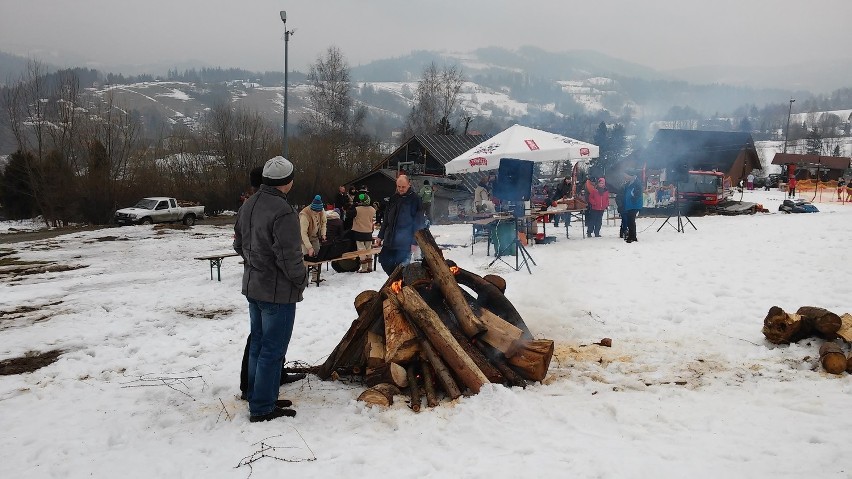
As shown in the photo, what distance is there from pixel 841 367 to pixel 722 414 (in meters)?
1.63

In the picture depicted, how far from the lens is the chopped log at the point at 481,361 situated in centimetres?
454

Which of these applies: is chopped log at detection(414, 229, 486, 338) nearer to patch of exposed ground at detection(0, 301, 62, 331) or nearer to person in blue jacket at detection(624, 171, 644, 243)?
patch of exposed ground at detection(0, 301, 62, 331)

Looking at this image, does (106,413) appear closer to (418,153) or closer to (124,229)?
(124,229)

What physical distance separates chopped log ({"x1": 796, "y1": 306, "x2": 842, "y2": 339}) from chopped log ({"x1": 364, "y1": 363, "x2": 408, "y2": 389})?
4153 mm

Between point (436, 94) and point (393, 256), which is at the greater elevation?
point (436, 94)

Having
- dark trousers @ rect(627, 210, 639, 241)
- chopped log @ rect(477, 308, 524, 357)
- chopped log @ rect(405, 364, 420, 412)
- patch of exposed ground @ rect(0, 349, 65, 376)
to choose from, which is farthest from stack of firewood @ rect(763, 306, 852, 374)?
patch of exposed ground @ rect(0, 349, 65, 376)

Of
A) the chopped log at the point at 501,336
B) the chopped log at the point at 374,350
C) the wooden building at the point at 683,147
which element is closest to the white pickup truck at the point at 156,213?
the wooden building at the point at 683,147

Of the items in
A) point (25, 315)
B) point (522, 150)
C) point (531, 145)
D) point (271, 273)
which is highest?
point (531, 145)

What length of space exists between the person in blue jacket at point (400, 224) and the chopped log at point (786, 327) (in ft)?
13.9

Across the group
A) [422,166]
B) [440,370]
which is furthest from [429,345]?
[422,166]

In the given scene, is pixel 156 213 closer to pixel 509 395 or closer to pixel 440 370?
pixel 440 370

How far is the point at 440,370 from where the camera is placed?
4.46 meters

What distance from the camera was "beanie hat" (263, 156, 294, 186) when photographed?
405 cm

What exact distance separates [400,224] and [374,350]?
8.98ft
